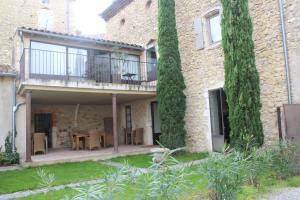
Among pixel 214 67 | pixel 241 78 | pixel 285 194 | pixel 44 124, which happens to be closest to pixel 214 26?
pixel 214 67

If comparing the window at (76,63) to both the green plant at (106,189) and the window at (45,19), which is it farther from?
the green plant at (106,189)

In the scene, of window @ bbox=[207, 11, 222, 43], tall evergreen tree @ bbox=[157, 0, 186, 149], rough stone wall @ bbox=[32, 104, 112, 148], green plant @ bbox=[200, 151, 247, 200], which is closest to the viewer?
green plant @ bbox=[200, 151, 247, 200]

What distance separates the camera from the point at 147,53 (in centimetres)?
1439

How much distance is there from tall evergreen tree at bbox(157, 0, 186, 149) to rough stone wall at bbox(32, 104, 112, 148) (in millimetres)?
6025

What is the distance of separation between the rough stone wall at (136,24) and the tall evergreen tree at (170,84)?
2.64 metres

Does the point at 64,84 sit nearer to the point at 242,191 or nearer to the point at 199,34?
the point at 199,34

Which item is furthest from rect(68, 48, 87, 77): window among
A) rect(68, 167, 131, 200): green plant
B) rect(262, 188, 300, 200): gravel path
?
rect(68, 167, 131, 200): green plant

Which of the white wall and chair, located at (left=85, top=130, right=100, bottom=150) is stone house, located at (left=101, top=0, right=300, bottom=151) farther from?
the white wall

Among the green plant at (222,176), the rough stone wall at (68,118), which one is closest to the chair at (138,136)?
the rough stone wall at (68,118)

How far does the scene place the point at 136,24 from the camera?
604 inches

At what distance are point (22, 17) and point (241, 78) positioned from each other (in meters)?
16.4

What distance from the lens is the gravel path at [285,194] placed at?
4648 millimetres

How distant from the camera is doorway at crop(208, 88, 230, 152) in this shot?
10.0 m

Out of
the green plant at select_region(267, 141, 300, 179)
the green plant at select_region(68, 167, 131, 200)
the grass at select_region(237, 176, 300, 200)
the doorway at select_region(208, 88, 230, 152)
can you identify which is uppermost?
the doorway at select_region(208, 88, 230, 152)
